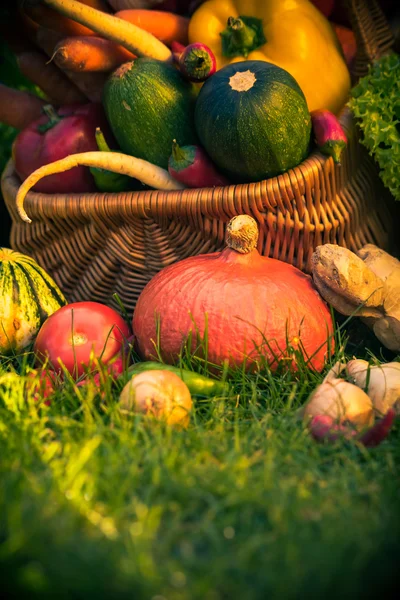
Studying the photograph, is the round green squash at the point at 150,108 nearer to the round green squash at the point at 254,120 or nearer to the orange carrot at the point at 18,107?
the round green squash at the point at 254,120

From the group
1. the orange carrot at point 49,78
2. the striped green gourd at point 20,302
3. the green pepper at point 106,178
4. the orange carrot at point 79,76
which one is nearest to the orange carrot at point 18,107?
the orange carrot at point 49,78

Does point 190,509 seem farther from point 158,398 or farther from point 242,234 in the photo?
point 242,234

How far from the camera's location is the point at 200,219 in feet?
6.61

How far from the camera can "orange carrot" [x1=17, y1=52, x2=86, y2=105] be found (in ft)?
7.77

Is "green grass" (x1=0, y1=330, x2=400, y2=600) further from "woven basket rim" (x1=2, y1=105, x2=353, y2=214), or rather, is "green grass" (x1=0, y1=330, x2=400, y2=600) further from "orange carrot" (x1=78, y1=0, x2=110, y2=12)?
"orange carrot" (x1=78, y1=0, x2=110, y2=12)

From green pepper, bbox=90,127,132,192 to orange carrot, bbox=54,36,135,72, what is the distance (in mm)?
231

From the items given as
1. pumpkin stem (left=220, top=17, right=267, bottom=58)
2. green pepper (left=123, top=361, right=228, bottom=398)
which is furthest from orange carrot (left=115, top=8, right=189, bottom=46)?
green pepper (left=123, top=361, right=228, bottom=398)

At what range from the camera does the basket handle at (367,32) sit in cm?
223

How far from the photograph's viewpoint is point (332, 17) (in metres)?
→ 2.56

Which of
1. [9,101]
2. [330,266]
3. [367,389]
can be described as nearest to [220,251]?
[330,266]

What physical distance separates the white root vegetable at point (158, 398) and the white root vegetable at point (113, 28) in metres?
1.14

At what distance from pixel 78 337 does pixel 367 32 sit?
4.59 feet

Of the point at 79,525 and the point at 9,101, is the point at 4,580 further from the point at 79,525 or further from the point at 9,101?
the point at 9,101

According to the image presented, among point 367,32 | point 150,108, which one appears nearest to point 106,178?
point 150,108
